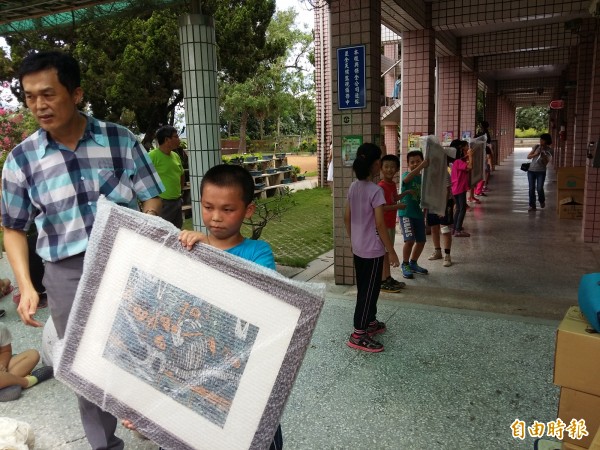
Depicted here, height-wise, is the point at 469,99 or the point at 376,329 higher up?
the point at 469,99

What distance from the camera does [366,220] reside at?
3.55m

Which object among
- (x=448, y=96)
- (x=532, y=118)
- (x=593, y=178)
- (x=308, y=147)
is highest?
(x=532, y=118)

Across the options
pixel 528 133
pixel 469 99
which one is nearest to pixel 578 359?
pixel 469 99

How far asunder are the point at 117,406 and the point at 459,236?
672cm

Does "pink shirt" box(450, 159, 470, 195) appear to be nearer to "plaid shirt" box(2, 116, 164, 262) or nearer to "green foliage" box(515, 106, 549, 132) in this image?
"plaid shirt" box(2, 116, 164, 262)

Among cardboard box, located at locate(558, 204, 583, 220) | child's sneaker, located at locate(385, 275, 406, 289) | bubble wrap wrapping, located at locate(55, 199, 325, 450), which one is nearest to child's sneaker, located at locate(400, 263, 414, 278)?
child's sneaker, located at locate(385, 275, 406, 289)

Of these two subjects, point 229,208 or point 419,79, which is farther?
point 419,79

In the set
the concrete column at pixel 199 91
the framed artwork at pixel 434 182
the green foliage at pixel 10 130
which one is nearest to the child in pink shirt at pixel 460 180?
the framed artwork at pixel 434 182

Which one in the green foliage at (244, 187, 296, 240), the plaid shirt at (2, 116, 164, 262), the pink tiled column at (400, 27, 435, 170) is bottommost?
the green foliage at (244, 187, 296, 240)

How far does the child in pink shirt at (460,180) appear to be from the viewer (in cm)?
718

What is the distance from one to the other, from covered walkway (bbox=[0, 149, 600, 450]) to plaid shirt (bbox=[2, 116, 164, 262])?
1.28 m

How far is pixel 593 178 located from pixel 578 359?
17.5ft

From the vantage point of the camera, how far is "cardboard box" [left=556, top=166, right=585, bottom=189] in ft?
27.1

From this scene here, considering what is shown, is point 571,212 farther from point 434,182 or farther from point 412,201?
point 412,201
